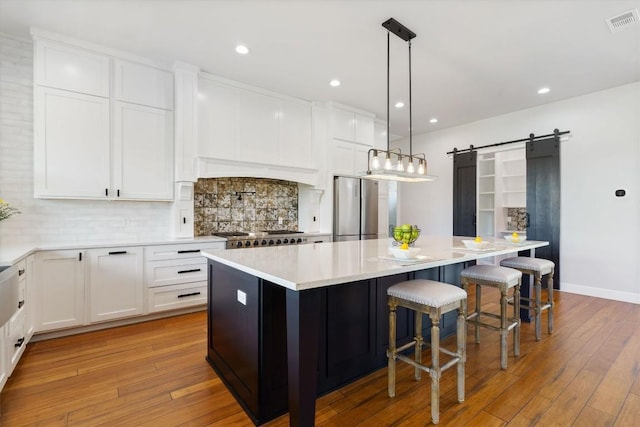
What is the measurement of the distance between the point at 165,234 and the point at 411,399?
3.19m

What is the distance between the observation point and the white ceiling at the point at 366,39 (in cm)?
254

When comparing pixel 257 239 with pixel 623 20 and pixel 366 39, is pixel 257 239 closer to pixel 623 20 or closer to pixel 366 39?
pixel 366 39

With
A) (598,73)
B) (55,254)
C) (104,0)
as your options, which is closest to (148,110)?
(104,0)

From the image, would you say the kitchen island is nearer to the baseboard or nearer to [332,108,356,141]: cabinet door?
[332,108,356,141]: cabinet door

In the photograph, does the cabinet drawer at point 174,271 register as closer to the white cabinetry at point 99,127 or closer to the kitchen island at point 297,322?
the white cabinetry at point 99,127

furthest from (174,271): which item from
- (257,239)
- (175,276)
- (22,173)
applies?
(22,173)

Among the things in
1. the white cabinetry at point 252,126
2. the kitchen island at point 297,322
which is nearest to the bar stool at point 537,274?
the kitchen island at point 297,322

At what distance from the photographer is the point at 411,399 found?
6.24ft

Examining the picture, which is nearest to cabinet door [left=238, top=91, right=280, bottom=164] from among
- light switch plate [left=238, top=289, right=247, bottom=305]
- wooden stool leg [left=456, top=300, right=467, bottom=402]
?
light switch plate [left=238, top=289, right=247, bottom=305]

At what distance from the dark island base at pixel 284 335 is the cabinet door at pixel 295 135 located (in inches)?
98.8

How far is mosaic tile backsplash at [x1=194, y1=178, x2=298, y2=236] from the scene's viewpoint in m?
4.10

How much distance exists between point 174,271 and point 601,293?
218 inches

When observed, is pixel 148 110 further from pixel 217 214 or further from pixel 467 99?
pixel 467 99

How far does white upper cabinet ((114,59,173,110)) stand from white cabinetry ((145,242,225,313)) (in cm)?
164
